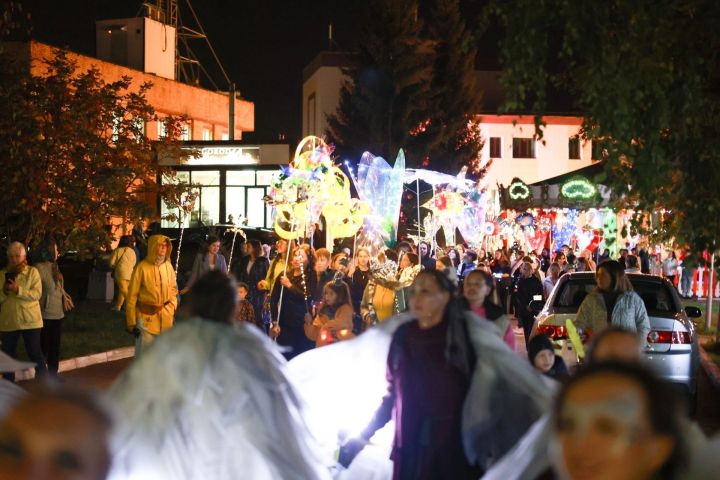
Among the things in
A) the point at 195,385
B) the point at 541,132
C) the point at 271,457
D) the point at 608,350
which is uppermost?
the point at 541,132

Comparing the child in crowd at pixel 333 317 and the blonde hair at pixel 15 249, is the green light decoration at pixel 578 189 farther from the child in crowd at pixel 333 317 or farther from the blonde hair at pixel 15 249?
the blonde hair at pixel 15 249

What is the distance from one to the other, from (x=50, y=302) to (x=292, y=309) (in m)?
3.17

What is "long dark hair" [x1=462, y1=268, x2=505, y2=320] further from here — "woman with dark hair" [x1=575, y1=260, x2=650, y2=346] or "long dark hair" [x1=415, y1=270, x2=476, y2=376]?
"long dark hair" [x1=415, y1=270, x2=476, y2=376]

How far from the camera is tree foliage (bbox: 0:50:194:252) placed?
61.0 ft

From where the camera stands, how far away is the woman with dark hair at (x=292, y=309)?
1270 cm

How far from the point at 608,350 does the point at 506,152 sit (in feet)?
183

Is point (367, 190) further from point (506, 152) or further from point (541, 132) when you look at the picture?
point (506, 152)

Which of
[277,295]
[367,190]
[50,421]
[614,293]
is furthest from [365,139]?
[50,421]

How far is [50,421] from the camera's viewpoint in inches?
85.9

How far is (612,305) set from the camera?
1005 cm

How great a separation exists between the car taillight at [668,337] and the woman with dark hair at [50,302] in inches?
282

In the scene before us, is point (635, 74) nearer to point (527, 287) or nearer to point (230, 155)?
point (527, 287)

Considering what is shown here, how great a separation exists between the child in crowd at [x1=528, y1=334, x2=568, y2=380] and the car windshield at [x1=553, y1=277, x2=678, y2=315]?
5143 mm

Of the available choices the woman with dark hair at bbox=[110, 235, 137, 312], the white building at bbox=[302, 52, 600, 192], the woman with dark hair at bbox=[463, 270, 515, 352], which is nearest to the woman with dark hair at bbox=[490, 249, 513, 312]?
the woman with dark hair at bbox=[110, 235, 137, 312]
